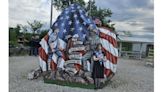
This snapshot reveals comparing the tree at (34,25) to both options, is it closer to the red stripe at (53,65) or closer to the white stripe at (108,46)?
the red stripe at (53,65)

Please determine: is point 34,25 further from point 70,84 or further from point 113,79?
point 113,79

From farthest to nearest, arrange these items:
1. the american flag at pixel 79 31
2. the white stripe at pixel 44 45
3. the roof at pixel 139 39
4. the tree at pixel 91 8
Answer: the white stripe at pixel 44 45 → the american flag at pixel 79 31 → the tree at pixel 91 8 → the roof at pixel 139 39

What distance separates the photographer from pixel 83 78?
9.80 feet

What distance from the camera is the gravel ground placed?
2.90m

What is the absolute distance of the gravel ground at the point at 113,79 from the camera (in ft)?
9.51

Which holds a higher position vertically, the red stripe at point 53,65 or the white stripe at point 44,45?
the white stripe at point 44,45

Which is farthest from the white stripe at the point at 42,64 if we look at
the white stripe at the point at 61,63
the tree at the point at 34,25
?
the tree at the point at 34,25

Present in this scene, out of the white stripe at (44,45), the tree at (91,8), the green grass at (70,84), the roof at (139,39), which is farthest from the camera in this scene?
the white stripe at (44,45)

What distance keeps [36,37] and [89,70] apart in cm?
62

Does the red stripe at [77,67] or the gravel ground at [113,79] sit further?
the red stripe at [77,67]

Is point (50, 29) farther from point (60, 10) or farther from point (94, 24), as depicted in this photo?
point (94, 24)

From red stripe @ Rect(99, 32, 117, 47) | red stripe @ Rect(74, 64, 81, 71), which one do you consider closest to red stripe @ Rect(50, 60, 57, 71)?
red stripe @ Rect(74, 64, 81, 71)

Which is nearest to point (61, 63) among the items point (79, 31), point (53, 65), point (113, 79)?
point (53, 65)
